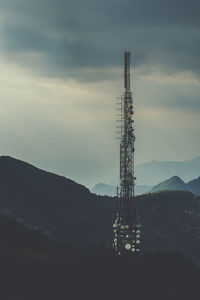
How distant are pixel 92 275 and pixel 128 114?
125 feet

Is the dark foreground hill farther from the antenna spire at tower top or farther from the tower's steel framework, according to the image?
the antenna spire at tower top

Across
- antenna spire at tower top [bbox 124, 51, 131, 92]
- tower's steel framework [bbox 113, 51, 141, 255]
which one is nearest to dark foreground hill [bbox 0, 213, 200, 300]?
tower's steel framework [bbox 113, 51, 141, 255]

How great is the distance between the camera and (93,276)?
109062mm

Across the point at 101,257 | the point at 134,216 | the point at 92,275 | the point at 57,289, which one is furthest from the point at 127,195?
the point at 57,289

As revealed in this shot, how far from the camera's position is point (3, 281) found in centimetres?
10338

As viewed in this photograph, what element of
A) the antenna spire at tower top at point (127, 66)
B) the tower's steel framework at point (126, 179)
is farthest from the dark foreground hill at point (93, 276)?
the antenna spire at tower top at point (127, 66)

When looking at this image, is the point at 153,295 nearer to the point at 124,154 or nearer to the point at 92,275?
the point at 92,275

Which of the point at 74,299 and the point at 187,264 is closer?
the point at 74,299

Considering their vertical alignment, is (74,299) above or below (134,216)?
below

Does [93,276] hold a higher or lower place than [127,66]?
lower

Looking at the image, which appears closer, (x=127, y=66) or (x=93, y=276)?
(x=93, y=276)

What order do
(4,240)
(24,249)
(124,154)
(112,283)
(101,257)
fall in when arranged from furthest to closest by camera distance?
(4,240), (24,249), (124,154), (101,257), (112,283)

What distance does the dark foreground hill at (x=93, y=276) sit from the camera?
101250mm

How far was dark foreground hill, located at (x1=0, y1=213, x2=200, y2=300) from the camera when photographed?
101 meters
